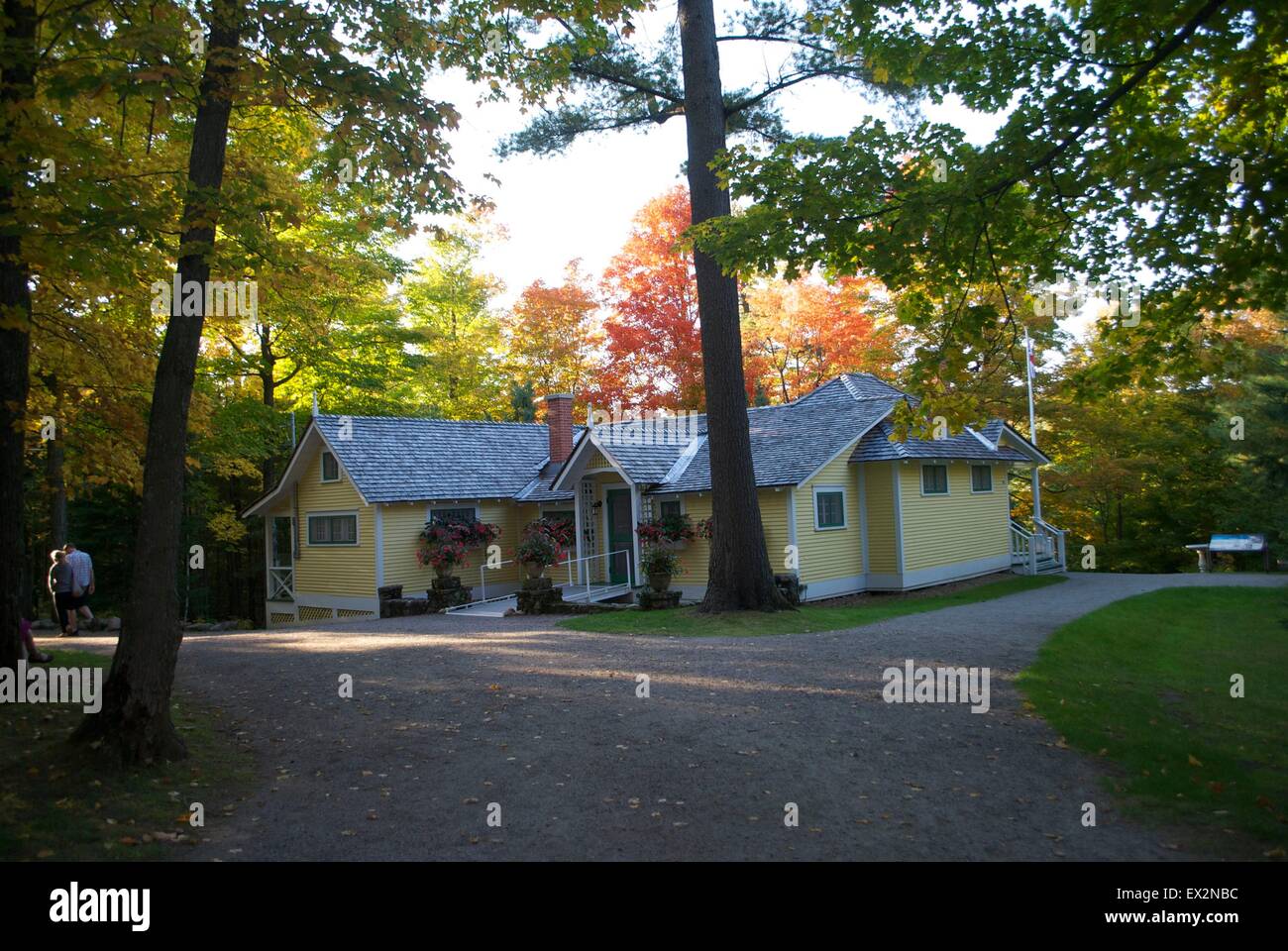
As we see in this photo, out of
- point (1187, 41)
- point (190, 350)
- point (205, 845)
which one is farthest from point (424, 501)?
point (1187, 41)

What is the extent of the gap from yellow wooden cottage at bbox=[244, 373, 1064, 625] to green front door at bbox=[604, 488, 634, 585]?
4 centimetres

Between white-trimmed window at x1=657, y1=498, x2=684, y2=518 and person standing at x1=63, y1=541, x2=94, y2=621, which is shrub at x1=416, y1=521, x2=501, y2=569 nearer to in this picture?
white-trimmed window at x1=657, y1=498, x2=684, y2=518

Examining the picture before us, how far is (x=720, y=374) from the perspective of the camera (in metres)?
16.3

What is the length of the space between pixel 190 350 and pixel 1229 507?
1332 inches

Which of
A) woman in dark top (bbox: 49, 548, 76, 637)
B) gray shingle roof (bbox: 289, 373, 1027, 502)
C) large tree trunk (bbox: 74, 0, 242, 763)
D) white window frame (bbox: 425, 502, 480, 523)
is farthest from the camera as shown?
white window frame (bbox: 425, 502, 480, 523)

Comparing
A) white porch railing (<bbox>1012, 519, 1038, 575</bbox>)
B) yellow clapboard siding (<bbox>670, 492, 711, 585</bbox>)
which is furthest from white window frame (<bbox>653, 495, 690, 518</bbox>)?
white porch railing (<bbox>1012, 519, 1038, 575</bbox>)

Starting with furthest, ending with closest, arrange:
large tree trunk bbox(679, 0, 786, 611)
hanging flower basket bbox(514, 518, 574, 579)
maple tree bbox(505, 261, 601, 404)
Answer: maple tree bbox(505, 261, 601, 404) → hanging flower basket bbox(514, 518, 574, 579) → large tree trunk bbox(679, 0, 786, 611)

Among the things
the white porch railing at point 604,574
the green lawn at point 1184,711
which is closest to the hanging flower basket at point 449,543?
the white porch railing at point 604,574

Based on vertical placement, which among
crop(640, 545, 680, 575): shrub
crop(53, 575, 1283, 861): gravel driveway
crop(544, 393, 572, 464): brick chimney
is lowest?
crop(53, 575, 1283, 861): gravel driveway

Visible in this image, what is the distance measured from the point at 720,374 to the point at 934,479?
943 cm

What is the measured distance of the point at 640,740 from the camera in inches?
301

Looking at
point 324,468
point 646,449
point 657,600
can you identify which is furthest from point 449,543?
point 657,600

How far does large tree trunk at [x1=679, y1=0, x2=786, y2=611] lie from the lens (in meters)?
16.0

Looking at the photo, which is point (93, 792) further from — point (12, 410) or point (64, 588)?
point (64, 588)
